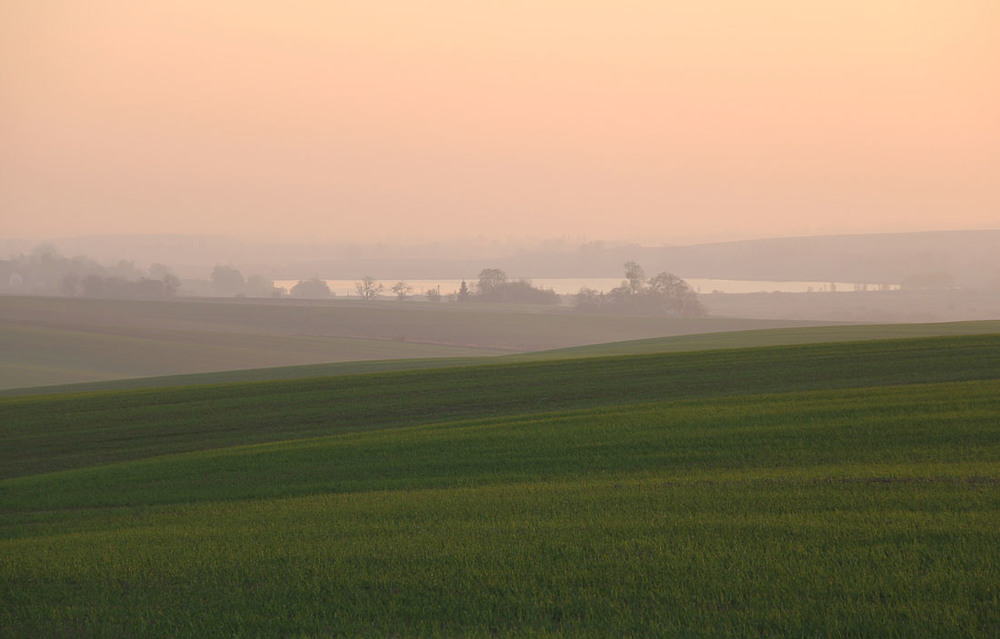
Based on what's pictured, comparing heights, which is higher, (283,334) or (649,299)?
(649,299)

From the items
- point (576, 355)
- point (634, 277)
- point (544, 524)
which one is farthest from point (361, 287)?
point (544, 524)

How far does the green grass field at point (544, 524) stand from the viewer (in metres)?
7.05

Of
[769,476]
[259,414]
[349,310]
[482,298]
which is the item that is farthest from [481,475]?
[482,298]

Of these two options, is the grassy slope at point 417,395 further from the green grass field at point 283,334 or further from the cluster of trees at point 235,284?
the cluster of trees at point 235,284

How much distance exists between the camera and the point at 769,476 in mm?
11156

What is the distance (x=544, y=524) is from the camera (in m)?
9.51

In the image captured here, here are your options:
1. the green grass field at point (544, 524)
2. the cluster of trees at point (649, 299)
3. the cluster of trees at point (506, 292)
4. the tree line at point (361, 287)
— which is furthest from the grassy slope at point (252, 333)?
the green grass field at point (544, 524)

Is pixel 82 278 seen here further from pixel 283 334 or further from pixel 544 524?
Result: pixel 544 524

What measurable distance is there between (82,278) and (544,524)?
15449 centimetres

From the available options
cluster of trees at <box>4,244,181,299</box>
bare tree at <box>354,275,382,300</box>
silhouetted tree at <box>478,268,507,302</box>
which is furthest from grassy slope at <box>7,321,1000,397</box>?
cluster of trees at <box>4,244,181,299</box>

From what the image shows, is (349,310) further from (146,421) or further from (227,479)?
(227,479)

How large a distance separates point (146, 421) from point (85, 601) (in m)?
16.4

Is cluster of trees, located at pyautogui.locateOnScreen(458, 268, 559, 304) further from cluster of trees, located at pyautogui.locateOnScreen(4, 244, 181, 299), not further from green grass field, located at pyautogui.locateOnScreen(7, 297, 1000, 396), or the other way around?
cluster of trees, located at pyautogui.locateOnScreen(4, 244, 181, 299)

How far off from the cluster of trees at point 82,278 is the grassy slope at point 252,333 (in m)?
23.4
